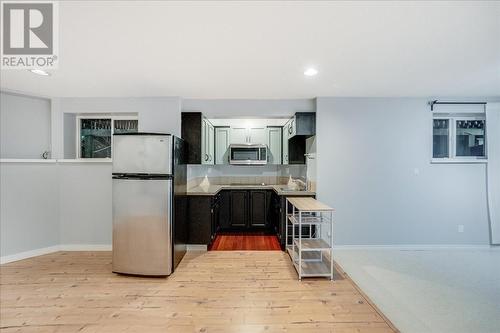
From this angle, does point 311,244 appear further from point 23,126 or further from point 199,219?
point 23,126

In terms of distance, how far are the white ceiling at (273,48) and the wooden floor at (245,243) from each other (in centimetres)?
255

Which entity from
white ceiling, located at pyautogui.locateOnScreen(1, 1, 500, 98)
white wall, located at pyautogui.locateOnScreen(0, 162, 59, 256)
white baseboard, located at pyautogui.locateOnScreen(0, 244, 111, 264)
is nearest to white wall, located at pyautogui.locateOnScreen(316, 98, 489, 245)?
white ceiling, located at pyautogui.locateOnScreen(1, 1, 500, 98)

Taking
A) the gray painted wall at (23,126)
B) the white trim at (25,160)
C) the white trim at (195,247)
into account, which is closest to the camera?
the white trim at (25,160)

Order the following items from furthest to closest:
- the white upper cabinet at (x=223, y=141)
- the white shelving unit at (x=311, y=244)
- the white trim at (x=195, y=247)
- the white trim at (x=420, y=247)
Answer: the white upper cabinet at (x=223, y=141) < the white trim at (x=195, y=247) < the white trim at (x=420, y=247) < the white shelving unit at (x=311, y=244)

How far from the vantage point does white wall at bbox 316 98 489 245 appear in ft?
12.6

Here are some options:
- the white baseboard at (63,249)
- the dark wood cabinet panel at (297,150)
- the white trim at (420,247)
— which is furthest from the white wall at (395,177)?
the white baseboard at (63,249)

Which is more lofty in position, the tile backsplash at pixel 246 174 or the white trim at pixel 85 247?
the tile backsplash at pixel 246 174

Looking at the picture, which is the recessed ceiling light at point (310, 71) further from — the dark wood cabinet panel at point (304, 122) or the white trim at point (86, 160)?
the white trim at point (86, 160)

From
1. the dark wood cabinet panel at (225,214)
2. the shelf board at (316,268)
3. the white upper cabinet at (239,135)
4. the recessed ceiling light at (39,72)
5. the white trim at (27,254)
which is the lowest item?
the white trim at (27,254)

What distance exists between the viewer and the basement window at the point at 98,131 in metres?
4.11

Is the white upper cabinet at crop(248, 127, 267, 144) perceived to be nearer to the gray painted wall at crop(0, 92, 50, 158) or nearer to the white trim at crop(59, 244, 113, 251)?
the white trim at crop(59, 244, 113, 251)

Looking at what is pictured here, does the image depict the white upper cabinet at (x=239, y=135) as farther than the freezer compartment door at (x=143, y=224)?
Yes

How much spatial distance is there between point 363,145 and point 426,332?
2.54 meters

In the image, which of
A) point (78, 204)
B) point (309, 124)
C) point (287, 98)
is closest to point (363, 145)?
point (309, 124)
